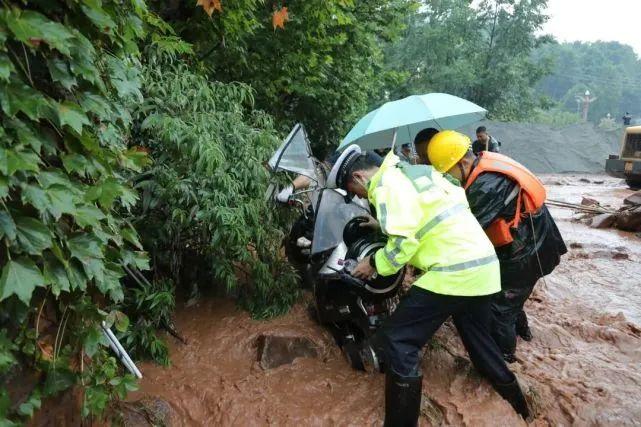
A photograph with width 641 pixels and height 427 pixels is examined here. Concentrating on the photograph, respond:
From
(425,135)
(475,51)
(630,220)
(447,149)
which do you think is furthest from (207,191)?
(475,51)

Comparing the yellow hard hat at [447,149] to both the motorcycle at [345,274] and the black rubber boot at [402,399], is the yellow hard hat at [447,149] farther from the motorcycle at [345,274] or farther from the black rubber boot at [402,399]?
the black rubber boot at [402,399]

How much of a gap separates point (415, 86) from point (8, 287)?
2456 centimetres

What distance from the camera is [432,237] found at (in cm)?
252

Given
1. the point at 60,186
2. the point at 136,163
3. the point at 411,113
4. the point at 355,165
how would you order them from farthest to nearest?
1. the point at 411,113
2. the point at 355,165
3. the point at 136,163
4. the point at 60,186

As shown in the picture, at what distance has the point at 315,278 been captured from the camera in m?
3.46

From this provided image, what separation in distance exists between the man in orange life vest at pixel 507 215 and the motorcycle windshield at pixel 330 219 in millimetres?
742

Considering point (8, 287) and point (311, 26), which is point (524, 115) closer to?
point (311, 26)

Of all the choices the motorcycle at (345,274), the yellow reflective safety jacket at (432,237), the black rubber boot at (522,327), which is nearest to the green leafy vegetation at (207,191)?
the motorcycle at (345,274)

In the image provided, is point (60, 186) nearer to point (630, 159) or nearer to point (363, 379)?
point (363, 379)

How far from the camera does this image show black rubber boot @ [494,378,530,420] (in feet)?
9.60

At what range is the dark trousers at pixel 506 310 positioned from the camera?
343 cm

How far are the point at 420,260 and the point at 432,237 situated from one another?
155mm

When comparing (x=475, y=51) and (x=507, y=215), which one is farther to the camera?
(x=475, y=51)

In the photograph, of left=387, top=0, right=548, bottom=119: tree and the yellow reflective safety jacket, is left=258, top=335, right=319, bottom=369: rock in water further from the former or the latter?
left=387, top=0, right=548, bottom=119: tree
